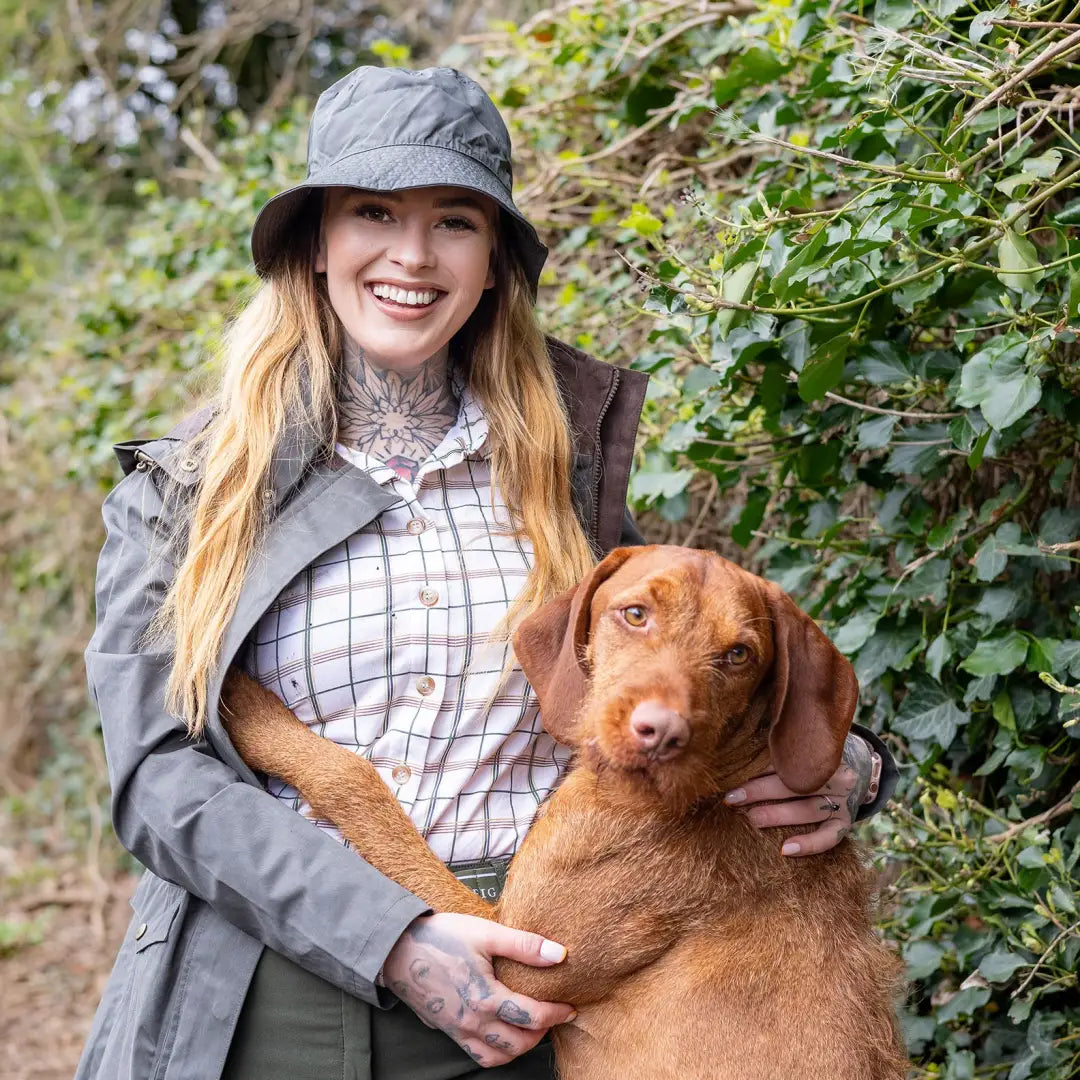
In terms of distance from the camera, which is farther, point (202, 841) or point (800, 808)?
point (800, 808)

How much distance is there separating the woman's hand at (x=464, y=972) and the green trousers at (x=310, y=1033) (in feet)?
0.38

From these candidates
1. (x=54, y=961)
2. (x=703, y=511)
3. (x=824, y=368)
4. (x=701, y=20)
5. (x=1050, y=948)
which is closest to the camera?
(x=1050, y=948)

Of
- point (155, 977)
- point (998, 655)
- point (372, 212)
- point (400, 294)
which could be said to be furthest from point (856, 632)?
point (155, 977)

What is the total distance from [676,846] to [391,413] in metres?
1.13

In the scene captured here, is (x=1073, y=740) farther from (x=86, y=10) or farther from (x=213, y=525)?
(x=86, y=10)

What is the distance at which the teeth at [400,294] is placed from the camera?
257 cm

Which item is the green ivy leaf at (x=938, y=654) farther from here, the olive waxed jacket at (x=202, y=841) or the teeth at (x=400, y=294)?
the teeth at (x=400, y=294)

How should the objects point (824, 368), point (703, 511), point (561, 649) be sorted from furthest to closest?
point (703, 511), point (824, 368), point (561, 649)

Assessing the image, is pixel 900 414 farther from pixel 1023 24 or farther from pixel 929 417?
pixel 1023 24

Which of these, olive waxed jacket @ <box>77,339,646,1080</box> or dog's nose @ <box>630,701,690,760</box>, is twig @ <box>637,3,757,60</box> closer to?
olive waxed jacket @ <box>77,339,646,1080</box>

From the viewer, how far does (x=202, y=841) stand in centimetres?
220

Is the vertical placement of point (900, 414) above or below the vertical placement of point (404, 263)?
below

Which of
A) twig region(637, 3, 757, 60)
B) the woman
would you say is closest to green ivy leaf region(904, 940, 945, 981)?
the woman

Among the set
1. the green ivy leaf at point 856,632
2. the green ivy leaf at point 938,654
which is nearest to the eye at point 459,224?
the green ivy leaf at point 856,632
